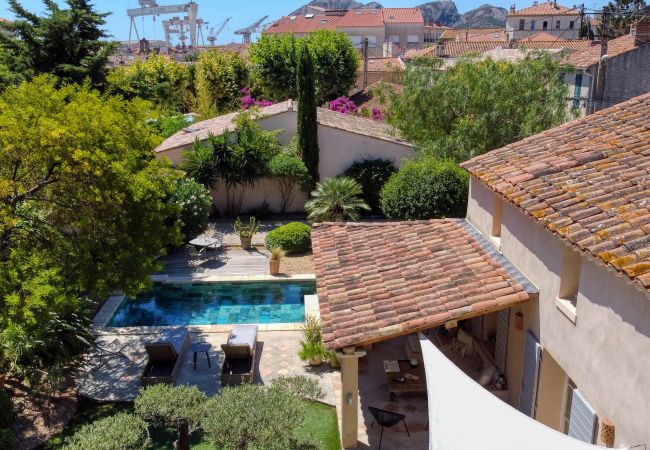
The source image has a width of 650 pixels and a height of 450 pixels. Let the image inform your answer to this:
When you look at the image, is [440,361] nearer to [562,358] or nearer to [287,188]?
[562,358]

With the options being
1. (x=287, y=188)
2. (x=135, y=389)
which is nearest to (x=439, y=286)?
(x=135, y=389)

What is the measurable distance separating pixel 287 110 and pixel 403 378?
22533 mm

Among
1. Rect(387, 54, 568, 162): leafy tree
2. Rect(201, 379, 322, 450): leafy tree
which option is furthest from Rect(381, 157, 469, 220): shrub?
Rect(201, 379, 322, 450): leafy tree

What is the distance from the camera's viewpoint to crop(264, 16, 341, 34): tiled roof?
120 meters

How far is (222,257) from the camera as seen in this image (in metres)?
27.0

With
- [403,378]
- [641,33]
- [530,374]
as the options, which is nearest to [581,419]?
[530,374]

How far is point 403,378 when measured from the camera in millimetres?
14719

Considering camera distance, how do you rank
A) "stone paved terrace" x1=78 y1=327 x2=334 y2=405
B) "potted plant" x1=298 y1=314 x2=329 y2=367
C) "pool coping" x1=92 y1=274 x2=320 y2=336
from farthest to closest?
"pool coping" x1=92 y1=274 x2=320 y2=336
"potted plant" x1=298 y1=314 x2=329 y2=367
"stone paved terrace" x1=78 y1=327 x2=334 y2=405

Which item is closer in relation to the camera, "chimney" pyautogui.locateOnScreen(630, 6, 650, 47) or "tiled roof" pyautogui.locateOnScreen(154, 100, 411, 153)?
"tiled roof" pyautogui.locateOnScreen(154, 100, 411, 153)

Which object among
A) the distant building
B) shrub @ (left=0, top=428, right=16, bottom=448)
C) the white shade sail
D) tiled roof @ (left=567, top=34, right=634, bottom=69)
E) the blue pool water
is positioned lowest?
the blue pool water

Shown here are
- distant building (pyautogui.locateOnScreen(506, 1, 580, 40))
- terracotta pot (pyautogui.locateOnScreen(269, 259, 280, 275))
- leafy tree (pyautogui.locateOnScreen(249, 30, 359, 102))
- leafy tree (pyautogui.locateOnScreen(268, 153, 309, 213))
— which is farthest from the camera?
distant building (pyautogui.locateOnScreen(506, 1, 580, 40))

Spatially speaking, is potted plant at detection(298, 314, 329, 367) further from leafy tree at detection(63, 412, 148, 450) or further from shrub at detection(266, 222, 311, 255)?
shrub at detection(266, 222, 311, 255)

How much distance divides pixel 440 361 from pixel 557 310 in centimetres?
248

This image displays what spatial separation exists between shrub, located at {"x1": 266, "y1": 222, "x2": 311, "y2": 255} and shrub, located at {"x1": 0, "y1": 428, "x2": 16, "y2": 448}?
51.4ft
